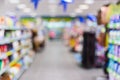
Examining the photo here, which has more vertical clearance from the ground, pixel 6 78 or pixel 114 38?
pixel 114 38

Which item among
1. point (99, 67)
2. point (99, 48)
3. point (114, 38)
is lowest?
point (99, 67)

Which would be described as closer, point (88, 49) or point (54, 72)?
point (54, 72)

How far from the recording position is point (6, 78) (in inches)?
245

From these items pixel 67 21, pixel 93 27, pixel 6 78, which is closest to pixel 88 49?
pixel 93 27

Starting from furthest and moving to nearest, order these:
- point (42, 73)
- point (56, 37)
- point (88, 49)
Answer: point (56, 37)
point (88, 49)
point (42, 73)

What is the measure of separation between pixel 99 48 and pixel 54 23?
2397 cm

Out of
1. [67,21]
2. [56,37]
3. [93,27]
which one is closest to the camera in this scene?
[93,27]

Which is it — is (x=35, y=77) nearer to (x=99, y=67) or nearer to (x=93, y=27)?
(x=99, y=67)

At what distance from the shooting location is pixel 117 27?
6.21 m

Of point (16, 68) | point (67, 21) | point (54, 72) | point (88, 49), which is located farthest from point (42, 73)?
point (67, 21)

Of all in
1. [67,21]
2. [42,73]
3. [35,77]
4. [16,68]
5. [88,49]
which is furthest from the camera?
[67,21]

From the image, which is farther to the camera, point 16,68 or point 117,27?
point 16,68

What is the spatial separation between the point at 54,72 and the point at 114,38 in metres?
3.27

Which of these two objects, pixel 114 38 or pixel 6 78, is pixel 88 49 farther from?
pixel 6 78
